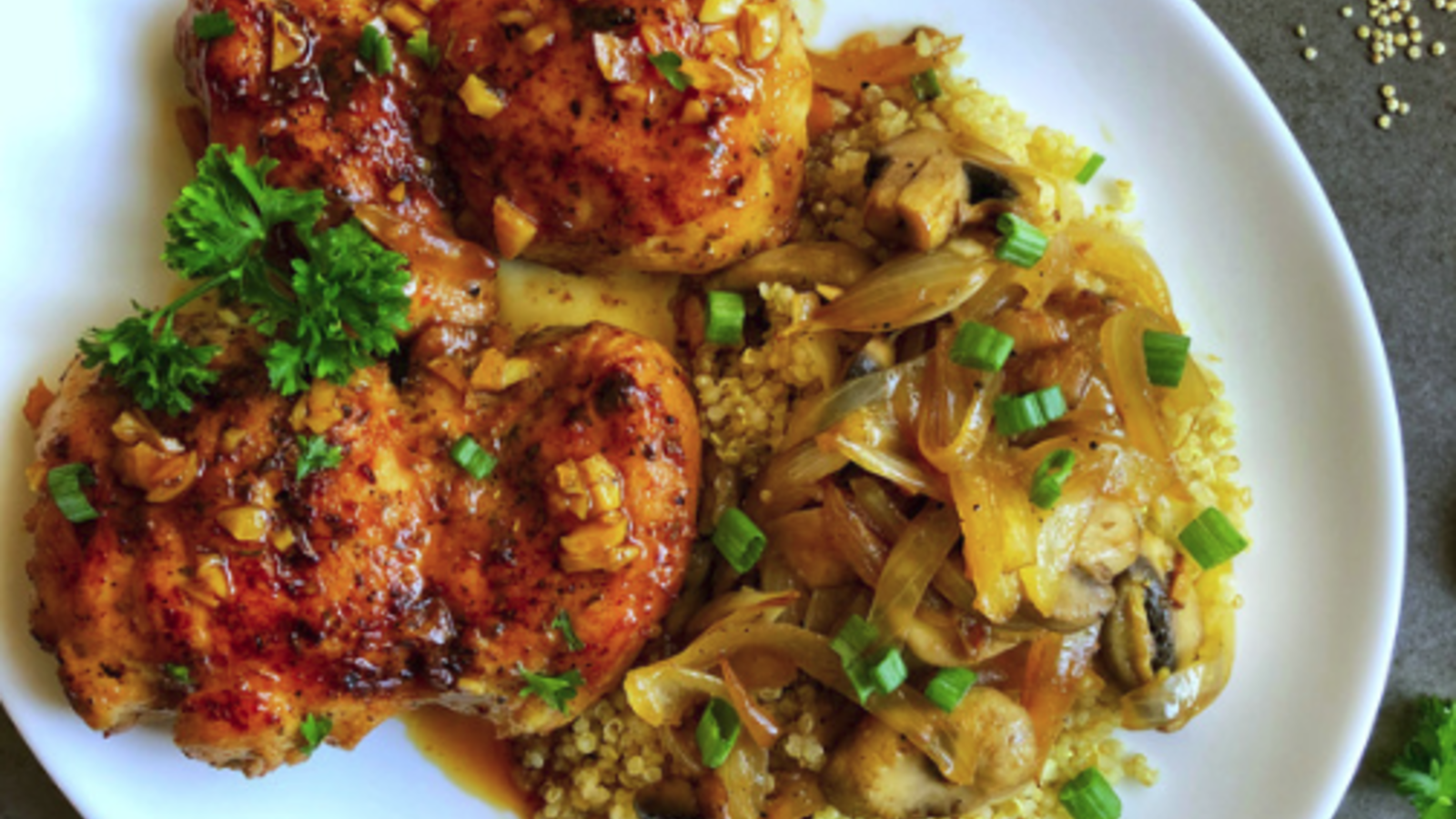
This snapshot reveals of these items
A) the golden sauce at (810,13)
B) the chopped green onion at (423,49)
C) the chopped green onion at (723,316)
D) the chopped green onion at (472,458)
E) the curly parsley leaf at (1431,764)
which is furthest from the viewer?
the curly parsley leaf at (1431,764)

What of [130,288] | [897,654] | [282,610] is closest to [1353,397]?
[897,654]

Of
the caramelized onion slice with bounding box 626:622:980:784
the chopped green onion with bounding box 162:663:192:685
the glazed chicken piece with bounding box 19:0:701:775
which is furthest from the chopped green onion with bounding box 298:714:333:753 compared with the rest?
the caramelized onion slice with bounding box 626:622:980:784

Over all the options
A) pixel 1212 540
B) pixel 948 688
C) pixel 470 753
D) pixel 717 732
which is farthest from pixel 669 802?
pixel 1212 540

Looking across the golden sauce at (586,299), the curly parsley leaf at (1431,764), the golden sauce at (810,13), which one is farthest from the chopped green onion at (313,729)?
the curly parsley leaf at (1431,764)

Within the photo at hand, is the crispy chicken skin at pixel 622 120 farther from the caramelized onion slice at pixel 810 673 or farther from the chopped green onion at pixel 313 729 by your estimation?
the chopped green onion at pixel 313 729

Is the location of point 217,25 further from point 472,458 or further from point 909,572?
point 909,572

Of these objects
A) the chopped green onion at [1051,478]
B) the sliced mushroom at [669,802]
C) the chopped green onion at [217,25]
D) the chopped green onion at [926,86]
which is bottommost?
the sliced mushroom at [669,802]
